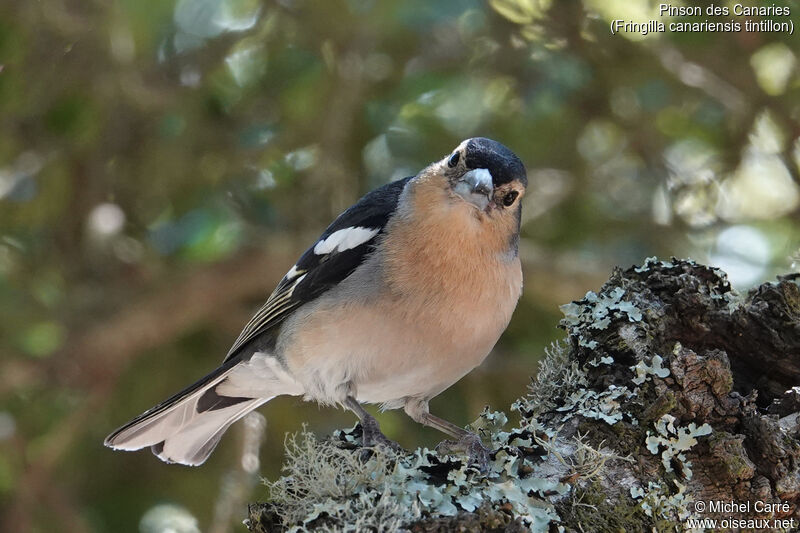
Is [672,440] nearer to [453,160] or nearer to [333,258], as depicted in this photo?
[453,160]

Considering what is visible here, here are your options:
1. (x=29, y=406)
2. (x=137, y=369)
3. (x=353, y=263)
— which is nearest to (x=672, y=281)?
(x=353, y=263)

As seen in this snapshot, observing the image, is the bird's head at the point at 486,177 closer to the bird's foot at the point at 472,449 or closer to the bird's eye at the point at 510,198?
the bird's eye at the point at 510,198

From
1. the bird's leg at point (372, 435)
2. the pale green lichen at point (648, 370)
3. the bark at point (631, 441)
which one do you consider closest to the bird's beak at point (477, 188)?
the bark at point (631, 441)

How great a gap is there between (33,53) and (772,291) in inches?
171

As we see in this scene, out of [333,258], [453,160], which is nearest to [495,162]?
[453,160]

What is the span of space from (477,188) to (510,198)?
0.72 ft

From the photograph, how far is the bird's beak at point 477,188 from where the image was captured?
380cm

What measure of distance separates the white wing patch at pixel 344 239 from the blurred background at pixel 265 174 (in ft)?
4.04

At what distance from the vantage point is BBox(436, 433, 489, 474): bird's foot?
2.77 m

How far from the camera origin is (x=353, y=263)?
4.01m

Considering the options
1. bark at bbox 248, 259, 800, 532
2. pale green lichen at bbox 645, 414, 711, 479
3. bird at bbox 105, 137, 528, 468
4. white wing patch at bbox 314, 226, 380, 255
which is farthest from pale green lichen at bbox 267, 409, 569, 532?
white wing patch at bbox 314, 226, 380, 255

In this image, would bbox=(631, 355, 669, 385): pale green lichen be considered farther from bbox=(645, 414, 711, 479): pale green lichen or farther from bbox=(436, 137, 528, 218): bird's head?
bbox=(436, 137, 528, 218): bird's head

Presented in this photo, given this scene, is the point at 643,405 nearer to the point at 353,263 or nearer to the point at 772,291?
the point at 772,291

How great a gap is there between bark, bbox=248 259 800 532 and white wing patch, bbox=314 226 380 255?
1051 mm
